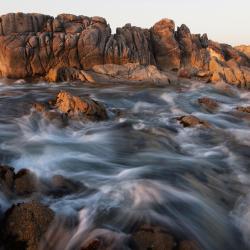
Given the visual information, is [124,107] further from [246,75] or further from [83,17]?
[83,17]

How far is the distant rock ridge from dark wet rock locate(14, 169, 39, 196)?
51.5ft

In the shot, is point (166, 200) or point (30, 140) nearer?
point (166, 200)

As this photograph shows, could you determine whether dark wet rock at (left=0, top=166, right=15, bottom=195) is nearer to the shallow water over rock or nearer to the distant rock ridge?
the shallow water over rock

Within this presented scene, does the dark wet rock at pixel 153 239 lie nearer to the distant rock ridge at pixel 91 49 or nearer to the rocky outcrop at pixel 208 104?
the rocky outcrop at pixel 208 104

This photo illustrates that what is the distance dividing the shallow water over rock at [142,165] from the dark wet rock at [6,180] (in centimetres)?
20

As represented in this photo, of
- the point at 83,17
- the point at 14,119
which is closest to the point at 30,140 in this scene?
the point at 14,119

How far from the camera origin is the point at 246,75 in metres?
23.5

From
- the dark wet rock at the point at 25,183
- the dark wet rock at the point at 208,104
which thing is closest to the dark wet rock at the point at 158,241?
the dark wet rock at the point at 25,183

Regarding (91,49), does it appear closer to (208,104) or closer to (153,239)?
(208,104)

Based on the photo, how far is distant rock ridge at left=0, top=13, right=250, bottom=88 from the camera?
22.8 m

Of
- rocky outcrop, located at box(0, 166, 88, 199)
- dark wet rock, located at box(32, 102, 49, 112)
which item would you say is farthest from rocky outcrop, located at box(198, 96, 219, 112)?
rocky outcrop, located at box(0, 166, 88, 199)

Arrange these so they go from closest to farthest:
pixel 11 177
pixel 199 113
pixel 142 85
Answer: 1. pixel 11 177
2. pixel 199 113
3. pixel 142 85

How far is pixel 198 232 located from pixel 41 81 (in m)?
17.4

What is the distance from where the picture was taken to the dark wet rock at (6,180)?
6.29 m
